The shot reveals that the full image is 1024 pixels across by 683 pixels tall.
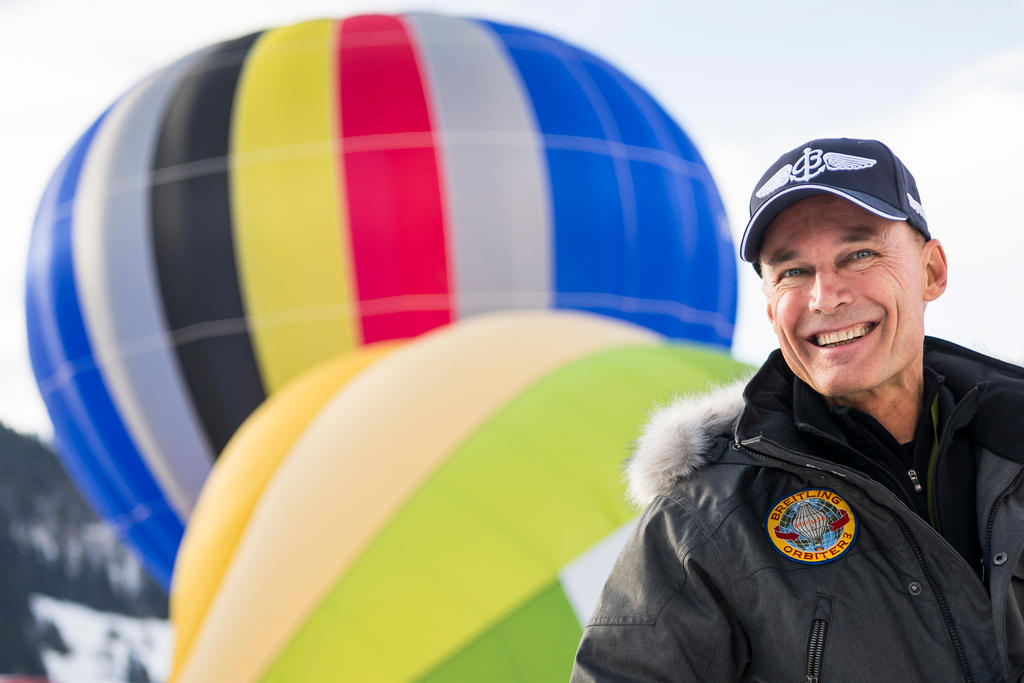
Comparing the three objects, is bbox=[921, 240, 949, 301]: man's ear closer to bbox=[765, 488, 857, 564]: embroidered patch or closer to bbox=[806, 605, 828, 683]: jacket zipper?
bbox=[765, 488, 857, 564]: embroidered patch

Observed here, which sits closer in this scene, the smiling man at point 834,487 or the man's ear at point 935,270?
the smiling man at point 834,487

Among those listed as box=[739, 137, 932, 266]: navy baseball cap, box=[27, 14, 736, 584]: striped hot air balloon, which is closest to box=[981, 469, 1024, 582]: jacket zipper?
box=[739, 137, 932, 266]: navy baseball cap

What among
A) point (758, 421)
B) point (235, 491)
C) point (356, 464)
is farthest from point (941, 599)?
point (235, 491)

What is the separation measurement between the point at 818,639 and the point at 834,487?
22 cm

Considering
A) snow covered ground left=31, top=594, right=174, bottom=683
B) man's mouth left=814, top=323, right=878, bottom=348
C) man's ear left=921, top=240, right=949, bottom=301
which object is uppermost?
man's ear left=921, top=240, right=949, bottom=301

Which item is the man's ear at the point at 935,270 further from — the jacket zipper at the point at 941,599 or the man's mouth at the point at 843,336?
the jacket zipper at the point at 941,599

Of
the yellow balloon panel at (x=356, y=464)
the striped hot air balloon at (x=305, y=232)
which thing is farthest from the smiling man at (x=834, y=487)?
the striped hot air balloon at (x=305, y=232)

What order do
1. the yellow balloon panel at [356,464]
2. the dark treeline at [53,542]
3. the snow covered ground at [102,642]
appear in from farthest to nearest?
the dark treeline at [53,542] < the snow covered ground at [102,642] < the yellow balloon panel at [356,464]

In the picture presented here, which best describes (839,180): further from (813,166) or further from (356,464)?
(356,464)

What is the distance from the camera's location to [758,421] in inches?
71.4

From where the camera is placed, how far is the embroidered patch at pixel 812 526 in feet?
5.58

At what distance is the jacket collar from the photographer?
5.93 ft

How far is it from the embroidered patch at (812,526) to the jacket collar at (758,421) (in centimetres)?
8

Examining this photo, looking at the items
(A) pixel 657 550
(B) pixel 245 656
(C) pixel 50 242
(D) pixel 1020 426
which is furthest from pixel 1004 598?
(C) pixel 50 242
